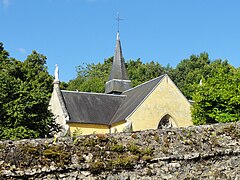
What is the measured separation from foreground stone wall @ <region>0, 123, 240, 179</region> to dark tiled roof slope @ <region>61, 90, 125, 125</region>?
80.6 ft

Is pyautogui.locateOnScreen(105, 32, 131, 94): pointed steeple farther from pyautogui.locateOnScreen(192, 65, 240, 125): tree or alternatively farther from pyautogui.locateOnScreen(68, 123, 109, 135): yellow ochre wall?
pyautogui.locateOnScreen(192, 65, 240, 125): tree

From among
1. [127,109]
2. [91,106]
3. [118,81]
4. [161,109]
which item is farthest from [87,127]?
[118,81]

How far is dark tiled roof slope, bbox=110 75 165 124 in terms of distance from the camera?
95.3 feet

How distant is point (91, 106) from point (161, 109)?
6.04 m

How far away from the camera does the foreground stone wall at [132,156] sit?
190 inches

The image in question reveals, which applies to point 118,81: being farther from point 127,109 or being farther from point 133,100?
point 127,109

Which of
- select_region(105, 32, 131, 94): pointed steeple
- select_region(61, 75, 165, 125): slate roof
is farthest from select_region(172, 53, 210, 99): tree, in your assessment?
select_region(61, 75, 165, 125): slate roof

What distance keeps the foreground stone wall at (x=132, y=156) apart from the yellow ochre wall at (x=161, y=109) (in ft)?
73.2

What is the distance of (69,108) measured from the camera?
3089 cm

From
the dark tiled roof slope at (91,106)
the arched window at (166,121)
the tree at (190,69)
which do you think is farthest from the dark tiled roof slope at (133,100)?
the tree at (190,69)

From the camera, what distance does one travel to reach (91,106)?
32.0 meters

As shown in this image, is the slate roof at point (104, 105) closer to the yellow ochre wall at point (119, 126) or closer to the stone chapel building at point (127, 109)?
the stone chapel building at point (127, 109)

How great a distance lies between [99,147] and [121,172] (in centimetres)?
44

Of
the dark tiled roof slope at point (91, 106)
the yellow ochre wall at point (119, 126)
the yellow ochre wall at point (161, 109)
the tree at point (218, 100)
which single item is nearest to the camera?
the tree at point (218, 100)
